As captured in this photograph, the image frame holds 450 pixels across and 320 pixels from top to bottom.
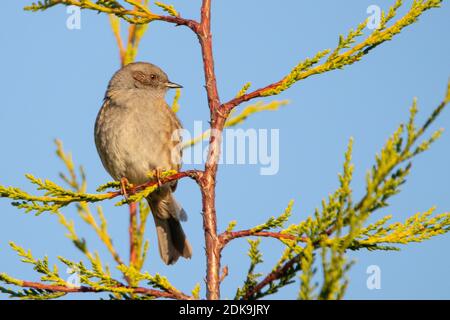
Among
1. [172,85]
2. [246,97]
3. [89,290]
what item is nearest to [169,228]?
[172,85]

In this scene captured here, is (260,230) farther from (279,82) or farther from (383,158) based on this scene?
(383,158)

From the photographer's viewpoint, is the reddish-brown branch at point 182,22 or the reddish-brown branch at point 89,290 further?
the reddish-brown branch at point 182,22

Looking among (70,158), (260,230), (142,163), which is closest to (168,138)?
(142,163)

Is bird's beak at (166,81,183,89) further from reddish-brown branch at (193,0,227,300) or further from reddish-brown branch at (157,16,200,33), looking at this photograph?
reddish-brown branch at (193,0,227,300)

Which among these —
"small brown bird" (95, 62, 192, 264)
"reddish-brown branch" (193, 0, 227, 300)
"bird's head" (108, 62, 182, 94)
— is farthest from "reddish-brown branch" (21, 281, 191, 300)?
"bird's head" (108, 62, 182, 94)

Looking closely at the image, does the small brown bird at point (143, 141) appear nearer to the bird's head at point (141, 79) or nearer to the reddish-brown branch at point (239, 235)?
the bird's head at point (141, 79)

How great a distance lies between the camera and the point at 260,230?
3.51m

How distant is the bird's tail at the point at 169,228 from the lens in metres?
6.57

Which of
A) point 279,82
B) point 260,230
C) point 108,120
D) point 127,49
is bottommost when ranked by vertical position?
point 260,230

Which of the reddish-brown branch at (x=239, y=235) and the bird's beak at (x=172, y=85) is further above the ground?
the bird's beak at (x=172, y=85)

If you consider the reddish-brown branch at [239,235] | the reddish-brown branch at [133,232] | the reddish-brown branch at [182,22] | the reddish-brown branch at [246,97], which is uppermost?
the reddish-brown branch at [182,22]

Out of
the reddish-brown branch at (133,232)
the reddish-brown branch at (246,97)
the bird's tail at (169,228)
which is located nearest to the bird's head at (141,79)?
the bird's tail at (169,228)

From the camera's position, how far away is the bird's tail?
21.6 feet
